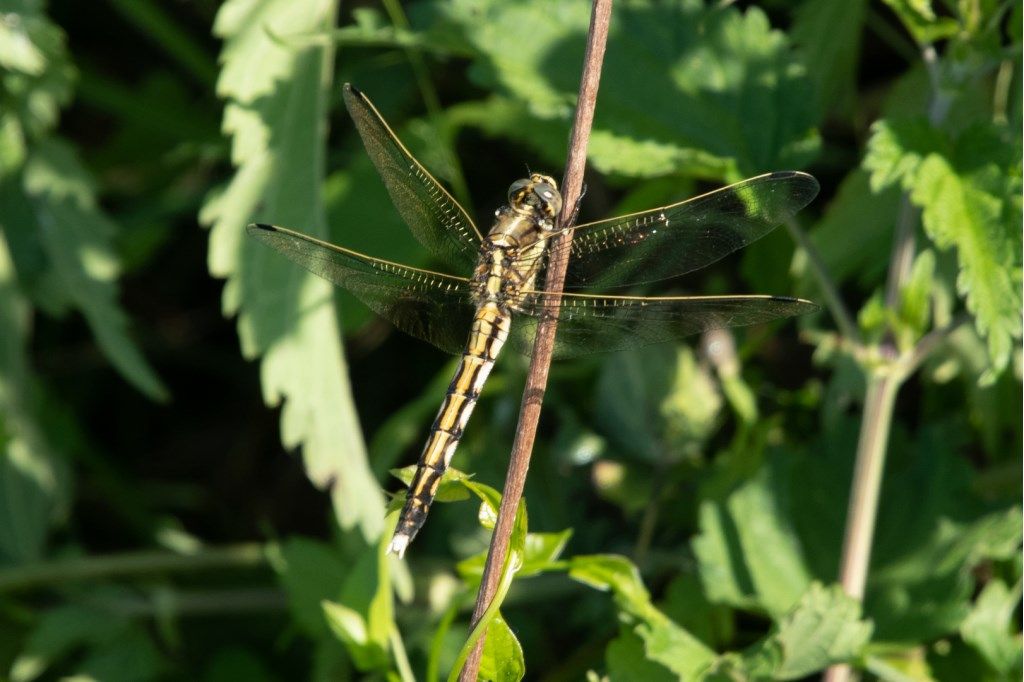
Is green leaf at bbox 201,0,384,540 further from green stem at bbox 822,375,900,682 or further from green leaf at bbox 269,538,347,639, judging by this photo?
green stem at bbox 822,375,900,682

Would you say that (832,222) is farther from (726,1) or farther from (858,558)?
(858,558)

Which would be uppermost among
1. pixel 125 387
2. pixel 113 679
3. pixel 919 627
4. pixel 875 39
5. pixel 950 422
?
pixel 875 39

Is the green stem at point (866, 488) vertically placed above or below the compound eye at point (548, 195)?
below

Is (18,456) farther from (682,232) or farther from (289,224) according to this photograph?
(682,232)

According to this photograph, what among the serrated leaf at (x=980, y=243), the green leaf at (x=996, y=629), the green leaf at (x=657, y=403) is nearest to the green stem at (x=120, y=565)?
the green leaf at (x=657, y=403)

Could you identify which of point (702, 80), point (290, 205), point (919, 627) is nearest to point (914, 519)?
point (919, 627)

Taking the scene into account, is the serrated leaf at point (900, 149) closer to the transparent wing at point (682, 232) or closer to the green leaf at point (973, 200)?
the green leaf at point (973, 200)

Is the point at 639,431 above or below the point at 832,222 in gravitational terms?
below
